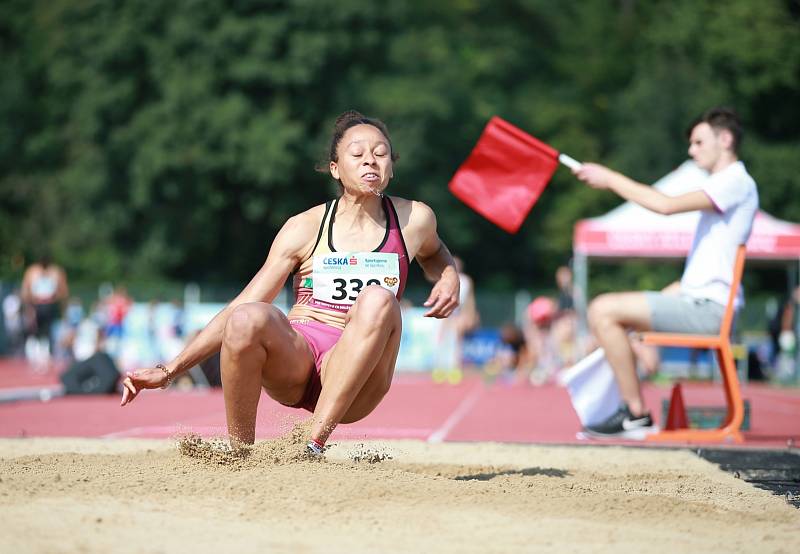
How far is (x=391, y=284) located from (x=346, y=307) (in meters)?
0.23

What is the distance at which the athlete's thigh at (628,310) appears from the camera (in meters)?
7.45

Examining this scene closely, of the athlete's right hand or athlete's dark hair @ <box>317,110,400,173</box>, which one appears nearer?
the athlete's right hand

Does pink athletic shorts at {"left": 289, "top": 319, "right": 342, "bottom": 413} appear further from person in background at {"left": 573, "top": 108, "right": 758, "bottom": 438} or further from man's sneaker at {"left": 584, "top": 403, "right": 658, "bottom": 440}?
man's sneaker at {"left": 584, "top": 403, "right": 658, "bottom": 440}

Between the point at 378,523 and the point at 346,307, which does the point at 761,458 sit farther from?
the point at 378,523

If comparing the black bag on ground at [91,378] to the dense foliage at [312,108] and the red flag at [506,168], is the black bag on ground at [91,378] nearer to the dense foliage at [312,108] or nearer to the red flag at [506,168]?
the red flag at [506,168]

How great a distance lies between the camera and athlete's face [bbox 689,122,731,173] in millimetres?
7723

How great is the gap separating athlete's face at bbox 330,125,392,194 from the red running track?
1.12 metres

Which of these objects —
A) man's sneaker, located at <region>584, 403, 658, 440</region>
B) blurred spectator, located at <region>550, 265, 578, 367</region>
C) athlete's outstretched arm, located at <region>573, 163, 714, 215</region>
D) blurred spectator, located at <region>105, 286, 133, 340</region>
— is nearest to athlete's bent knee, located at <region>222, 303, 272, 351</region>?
athlete's outstretched arm, located at <region>573, 163, 714, 215</region>

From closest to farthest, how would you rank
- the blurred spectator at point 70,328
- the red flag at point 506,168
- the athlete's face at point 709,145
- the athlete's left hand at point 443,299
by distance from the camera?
the athlete's left hand at point 443,299
the red flag at point 506,168
the athlete's face at point 709,145
the blurred spectator at point 70,328

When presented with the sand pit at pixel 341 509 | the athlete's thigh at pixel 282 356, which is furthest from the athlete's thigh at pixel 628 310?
the athlete's thigh at pixel 282 356

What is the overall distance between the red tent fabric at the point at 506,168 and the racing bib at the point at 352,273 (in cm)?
247

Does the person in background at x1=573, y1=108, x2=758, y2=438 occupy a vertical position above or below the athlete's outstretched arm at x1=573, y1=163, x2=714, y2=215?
below

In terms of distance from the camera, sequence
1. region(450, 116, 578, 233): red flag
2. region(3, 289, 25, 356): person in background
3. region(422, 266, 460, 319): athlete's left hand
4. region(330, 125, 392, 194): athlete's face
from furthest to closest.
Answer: region(3, 289, 25, 356): person in background
region(450, 116, 578, 233): red flag
region(330, 125, 392, 194): athlete's face
region(422, 266, 460, 319): athlete's left hand

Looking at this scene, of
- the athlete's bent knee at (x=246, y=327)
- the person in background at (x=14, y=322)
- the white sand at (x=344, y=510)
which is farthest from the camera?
the person in background at (x=14, y=322)
